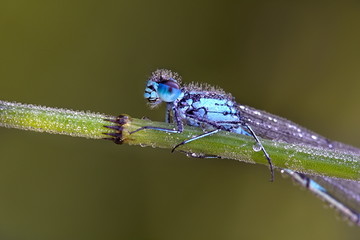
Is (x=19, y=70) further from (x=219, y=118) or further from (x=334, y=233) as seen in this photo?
(x=334, y=233)

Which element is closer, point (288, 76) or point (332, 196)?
point (332, 196)

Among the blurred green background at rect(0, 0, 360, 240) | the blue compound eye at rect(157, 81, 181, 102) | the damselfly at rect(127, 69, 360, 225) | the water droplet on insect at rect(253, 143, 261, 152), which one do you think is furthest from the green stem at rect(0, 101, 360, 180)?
the blurred green background at rect(0, 0, 360, 240)

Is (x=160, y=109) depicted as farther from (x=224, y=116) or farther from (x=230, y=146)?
(x=230, y=146)

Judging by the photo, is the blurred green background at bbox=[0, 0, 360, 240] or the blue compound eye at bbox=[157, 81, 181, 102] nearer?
the blue compound eye at bbox=[157, 81, 181, 102]

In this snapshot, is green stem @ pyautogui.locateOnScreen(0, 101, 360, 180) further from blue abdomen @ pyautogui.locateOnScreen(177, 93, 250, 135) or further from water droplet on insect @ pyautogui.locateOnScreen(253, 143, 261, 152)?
blue abdomen @ pyautogui.locateOnScreen(177, 93, 250, 135)

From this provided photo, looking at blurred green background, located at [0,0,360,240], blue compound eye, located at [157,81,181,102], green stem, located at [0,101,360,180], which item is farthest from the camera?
blurred green background, located at [0,0,360,240]

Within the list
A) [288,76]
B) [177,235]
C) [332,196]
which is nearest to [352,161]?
[332,196]

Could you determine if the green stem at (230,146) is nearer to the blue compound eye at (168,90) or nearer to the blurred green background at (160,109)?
the blue compound eye at (168,90)
